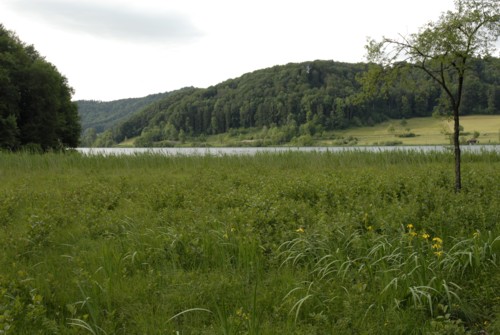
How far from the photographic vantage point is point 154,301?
333 centimetres

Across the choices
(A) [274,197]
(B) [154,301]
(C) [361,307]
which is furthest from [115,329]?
(A) [274,197]

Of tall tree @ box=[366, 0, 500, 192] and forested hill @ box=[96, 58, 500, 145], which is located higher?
forested hill @ box=[96, 58, 500, 145]

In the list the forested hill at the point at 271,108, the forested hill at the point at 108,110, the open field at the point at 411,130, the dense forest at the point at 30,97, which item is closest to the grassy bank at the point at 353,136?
the open field at the point at 411,130

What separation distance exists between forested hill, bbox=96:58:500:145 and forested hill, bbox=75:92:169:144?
112 feet

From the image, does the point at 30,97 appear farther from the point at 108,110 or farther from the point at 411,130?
the point at 108,110

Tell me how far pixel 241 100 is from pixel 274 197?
8055 centimetres

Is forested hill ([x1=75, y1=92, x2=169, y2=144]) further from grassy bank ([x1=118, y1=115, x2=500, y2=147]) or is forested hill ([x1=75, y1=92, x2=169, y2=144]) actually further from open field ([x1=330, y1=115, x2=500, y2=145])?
open field ([x1=330, y1=115, x2=500, y2=145])

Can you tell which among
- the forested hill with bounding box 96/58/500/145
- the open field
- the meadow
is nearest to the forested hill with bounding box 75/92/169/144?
the forested hill with bounding box 96/58/500/145

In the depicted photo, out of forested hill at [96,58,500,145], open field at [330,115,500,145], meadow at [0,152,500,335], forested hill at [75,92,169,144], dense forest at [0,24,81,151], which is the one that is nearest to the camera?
meadow at [0,152,500,335]

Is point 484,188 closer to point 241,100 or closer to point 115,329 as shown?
point 115,329

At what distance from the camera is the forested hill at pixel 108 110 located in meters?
122

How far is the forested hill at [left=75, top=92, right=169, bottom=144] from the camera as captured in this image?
12225cm

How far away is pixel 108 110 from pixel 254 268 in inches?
5787

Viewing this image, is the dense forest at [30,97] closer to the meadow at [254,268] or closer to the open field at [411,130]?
the meadow at [254,268]
